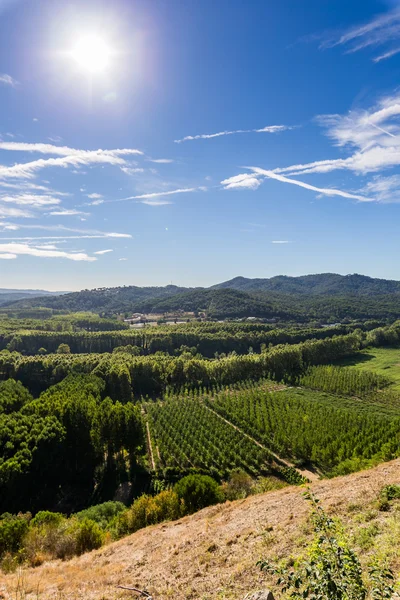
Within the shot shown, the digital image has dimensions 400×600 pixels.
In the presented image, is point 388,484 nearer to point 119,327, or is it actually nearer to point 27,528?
point 27,528

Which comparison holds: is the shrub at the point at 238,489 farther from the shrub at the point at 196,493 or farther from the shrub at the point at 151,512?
the shrub at the point at 151,512

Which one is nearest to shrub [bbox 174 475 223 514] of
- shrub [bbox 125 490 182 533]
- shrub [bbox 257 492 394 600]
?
shrub [bbox 125 490 182 533]

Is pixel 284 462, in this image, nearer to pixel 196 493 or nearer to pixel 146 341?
pixel 196 493

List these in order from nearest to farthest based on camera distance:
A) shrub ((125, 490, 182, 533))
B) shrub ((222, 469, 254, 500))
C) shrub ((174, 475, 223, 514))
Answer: shrub ((125, 490, 182, 533)) < shrub ((174, 475, 223, 514)) < shrub ((222, 469, 254, 500))

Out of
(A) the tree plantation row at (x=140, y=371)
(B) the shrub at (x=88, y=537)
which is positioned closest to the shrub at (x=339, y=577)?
(B) the shrub at (x=88, y=537)

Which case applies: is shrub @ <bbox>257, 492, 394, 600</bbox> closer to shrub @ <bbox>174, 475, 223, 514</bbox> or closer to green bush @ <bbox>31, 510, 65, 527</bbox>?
shrub @ <bbox>174, 475, 223, 514</bbox>

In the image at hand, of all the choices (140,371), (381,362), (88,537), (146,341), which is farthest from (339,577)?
(146,341)

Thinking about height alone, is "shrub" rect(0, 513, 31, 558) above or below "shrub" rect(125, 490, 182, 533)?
above
